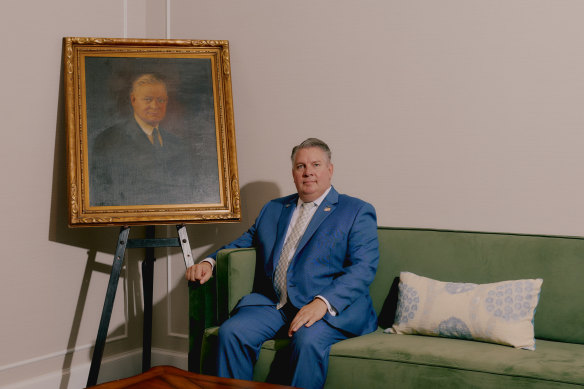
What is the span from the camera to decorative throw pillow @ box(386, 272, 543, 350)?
2312mm

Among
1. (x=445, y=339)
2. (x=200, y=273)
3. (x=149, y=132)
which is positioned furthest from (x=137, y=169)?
(x=445, y=339)

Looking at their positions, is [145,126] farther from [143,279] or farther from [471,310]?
[471,310]

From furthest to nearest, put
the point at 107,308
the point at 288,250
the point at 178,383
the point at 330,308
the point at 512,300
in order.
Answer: the point at 107,308 → the point at 288,250 → the point at 330,308 → the point at 512,300 → the point at 178,383

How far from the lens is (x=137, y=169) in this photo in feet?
10.2

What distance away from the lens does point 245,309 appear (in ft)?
8.59

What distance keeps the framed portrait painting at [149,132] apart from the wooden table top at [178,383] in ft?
4.19

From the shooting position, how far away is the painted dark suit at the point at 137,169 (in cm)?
306

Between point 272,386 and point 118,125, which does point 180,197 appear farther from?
point 272,386

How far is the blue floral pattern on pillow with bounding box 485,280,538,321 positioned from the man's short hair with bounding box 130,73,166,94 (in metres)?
1.90

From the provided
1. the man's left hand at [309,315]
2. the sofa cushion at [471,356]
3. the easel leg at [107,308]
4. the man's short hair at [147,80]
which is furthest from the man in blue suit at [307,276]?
the man's short hair at [147,80]

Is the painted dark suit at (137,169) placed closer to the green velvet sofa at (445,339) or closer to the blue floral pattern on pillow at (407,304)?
the green velvet sofa at (445,339)

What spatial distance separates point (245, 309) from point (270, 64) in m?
1.44

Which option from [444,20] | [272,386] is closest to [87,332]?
[272,386]

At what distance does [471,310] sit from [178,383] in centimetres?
114
